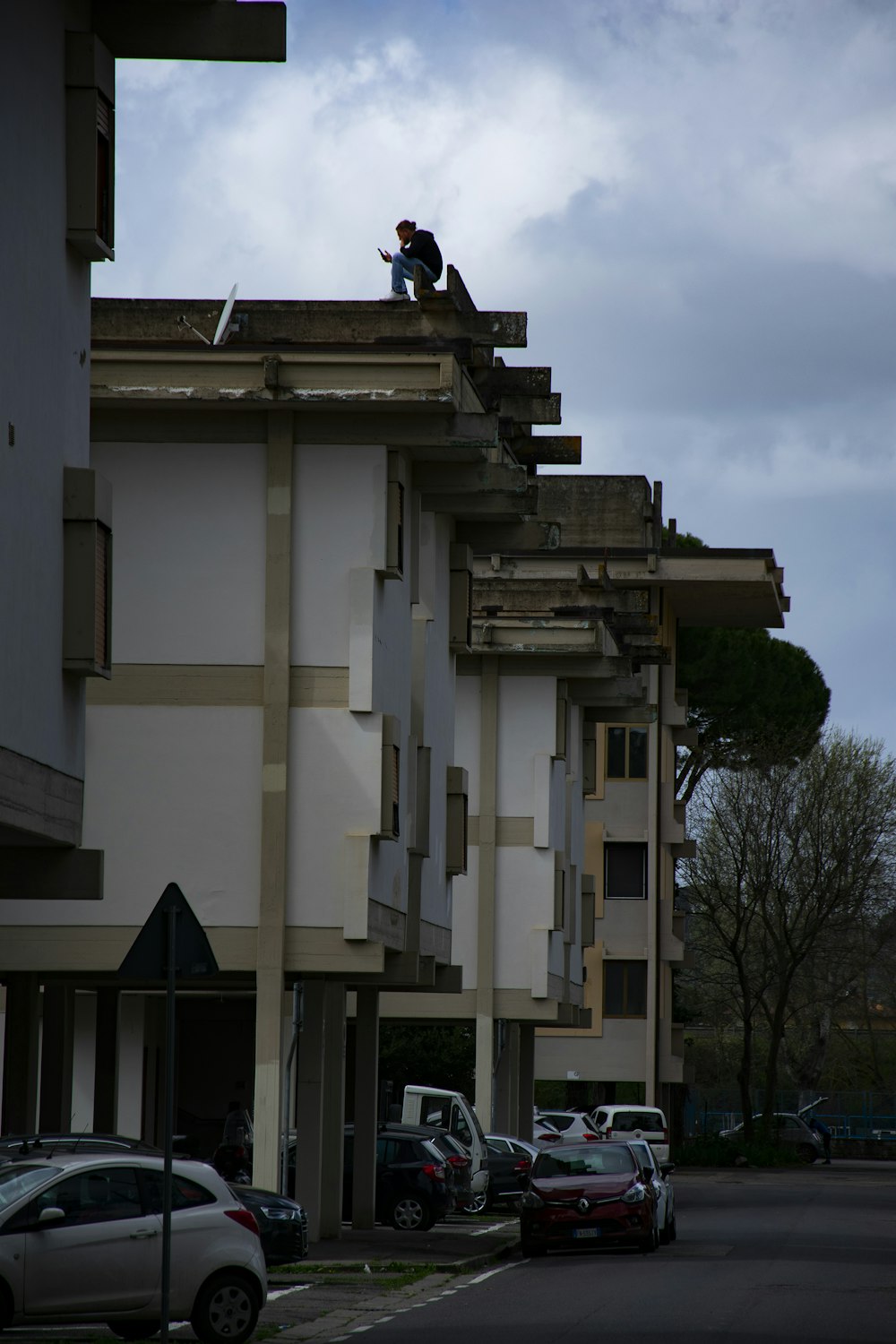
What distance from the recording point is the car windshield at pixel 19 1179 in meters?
16.2

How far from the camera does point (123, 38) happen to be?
51.8 feet

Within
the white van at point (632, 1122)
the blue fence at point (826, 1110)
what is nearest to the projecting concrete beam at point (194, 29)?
the white van at point (632, 1122)

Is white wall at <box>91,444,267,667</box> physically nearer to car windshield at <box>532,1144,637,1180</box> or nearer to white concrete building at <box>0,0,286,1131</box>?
car windshield at <box>532,1144,637,1180</box>

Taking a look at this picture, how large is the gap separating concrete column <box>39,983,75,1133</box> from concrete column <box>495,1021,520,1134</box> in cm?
1224

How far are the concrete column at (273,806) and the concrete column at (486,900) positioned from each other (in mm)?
17225

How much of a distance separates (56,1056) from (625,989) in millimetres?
33490

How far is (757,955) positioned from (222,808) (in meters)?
46.6

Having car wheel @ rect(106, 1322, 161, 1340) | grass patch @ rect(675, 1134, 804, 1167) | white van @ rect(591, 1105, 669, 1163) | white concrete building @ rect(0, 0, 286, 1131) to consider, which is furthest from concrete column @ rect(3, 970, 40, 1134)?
grass patch @ rect(675, 1134, 804, 1167)

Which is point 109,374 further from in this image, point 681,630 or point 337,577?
point 681,630

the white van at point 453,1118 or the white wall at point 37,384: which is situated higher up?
the white wall at point 37,384

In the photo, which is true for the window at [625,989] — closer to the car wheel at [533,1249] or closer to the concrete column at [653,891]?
the concrete column at [653,891]

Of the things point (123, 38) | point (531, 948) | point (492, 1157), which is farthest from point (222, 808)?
point (531, 948)

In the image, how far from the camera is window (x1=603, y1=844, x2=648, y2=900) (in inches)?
2586

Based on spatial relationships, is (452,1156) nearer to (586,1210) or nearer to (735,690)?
(586,1210)
